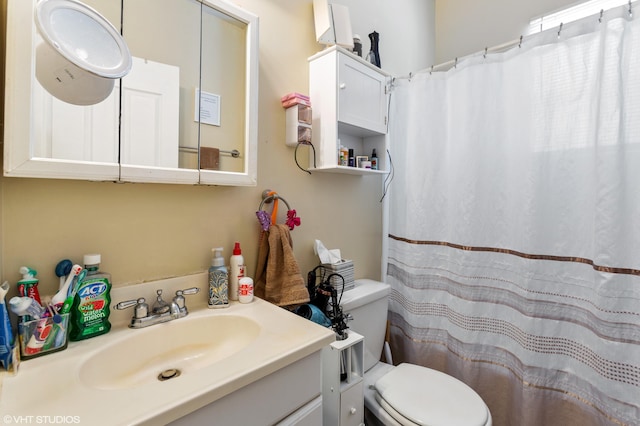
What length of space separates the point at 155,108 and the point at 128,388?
75 centimetres

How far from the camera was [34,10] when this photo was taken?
0.66 meters

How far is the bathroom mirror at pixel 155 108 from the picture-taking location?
65 cm

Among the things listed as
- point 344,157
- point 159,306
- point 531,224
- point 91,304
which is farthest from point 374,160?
point 91,304

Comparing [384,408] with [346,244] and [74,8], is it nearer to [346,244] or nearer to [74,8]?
[346,244]

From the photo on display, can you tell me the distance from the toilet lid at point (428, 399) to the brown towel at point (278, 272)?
50cm

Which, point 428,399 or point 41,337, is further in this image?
point 428,399

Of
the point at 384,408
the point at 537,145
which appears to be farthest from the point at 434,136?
the point at 384,408

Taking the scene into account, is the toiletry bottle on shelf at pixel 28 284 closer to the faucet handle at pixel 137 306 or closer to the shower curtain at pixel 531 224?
the faucet handle at pixel 137 306

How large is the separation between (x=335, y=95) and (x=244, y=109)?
39 cm

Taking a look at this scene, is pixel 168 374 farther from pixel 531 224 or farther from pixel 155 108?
pixel 531 224

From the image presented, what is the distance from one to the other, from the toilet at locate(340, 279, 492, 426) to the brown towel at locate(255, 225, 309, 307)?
26cm

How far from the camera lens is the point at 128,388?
0.65m

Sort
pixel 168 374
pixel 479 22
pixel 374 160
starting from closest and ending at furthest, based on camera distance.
→ pixel 168 374 < pixel 374 160 < pixel 479 22

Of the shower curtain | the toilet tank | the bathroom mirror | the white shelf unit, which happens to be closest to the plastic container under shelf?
the bathroom mirror
